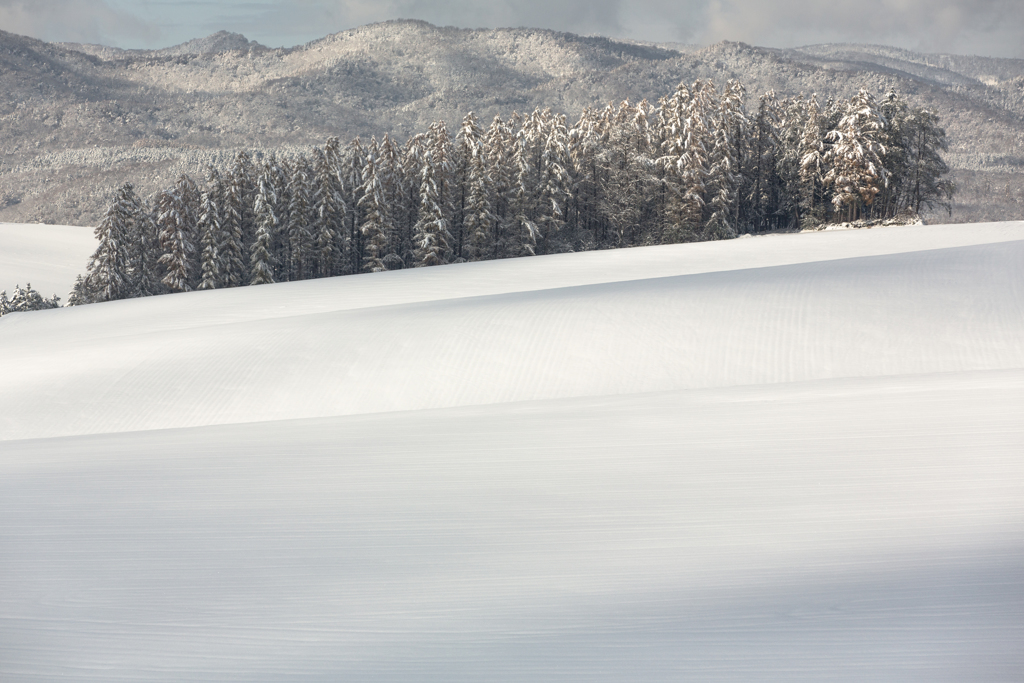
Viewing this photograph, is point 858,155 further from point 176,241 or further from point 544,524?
point 544,524

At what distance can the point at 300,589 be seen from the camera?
387 cm

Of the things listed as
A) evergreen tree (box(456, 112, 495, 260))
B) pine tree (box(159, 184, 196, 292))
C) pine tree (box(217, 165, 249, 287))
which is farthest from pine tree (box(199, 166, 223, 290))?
evergreen tree (box(456, 112, 495, 260))

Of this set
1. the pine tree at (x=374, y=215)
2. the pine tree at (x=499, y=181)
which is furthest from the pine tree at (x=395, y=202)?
the pine tree at (x=499, y=181)

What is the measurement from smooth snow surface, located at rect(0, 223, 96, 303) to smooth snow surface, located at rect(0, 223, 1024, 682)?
48299 mm

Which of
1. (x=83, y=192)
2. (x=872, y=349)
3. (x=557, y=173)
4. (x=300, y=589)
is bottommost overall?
(x=300, y=589)

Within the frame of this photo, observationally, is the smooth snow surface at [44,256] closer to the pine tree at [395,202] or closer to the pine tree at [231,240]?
the pine tree at [231,240]

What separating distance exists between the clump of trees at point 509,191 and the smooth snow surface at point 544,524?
79.3ft

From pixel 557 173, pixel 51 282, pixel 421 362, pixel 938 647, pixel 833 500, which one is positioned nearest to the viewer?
pixel 938 647

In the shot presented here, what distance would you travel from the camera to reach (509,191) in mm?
36062

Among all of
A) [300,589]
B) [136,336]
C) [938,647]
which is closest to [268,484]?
[300,589]

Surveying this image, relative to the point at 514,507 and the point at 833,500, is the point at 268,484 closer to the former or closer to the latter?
the point at 514,507

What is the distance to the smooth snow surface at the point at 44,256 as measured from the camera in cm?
5091

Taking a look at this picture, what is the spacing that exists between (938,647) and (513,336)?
926 centimetres

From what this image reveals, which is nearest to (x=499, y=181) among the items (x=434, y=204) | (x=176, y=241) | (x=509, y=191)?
(x=509, y=191)
